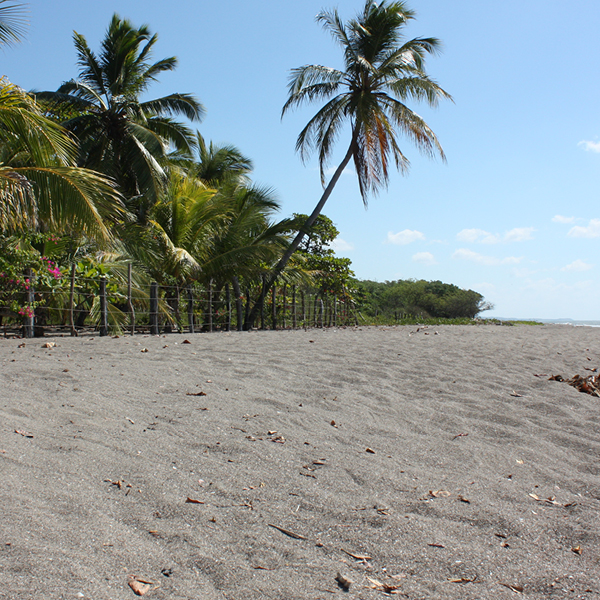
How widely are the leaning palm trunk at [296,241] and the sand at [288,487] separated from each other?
8.84 metres

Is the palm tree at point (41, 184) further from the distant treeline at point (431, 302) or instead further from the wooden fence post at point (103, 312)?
the distant treeline at point (431, 302)

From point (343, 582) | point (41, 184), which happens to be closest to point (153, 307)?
point (41, 184)

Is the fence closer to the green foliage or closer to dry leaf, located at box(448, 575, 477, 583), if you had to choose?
the green foliage

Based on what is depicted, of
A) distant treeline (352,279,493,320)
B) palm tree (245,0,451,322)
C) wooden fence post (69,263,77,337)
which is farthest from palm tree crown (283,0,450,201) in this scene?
distant treeline (352,279,493,320)

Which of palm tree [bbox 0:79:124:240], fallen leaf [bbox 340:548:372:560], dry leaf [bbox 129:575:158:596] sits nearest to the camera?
dry leaf [bbox 129:575:158:596]

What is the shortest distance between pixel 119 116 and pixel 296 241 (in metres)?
5.97

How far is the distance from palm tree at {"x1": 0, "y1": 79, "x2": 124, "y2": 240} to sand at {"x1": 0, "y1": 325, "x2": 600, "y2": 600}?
2368mm

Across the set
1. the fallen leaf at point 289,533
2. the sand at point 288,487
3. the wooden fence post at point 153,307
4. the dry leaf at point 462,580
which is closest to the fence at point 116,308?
the wooden fence post at point 153,307

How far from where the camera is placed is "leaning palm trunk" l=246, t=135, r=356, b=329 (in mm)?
13398

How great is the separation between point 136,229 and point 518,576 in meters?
11.2

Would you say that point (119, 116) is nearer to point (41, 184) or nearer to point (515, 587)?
point (41, 184)

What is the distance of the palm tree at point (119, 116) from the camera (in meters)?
13.1

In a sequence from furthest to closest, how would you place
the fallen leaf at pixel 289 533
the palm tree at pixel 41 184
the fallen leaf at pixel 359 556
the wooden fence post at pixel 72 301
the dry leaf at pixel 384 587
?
the wooden fence post at pixel 72 301 → the palm tree at pixel 41 184 → the fallen leaf at pixel 289 533 → the fallen leaf at pixel 359 556 → the dry leaf at pixel 384 587

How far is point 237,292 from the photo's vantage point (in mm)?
13062
